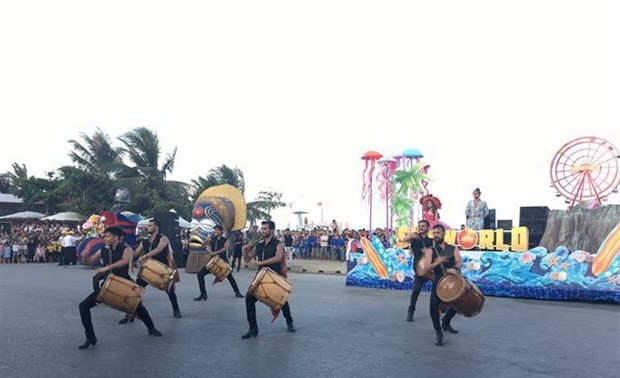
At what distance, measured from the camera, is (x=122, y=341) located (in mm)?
7102

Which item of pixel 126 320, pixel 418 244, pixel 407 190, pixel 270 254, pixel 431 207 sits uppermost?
pixel 407 190

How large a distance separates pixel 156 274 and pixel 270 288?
2.28m

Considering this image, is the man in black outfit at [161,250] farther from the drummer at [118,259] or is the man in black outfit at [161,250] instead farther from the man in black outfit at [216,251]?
the man in black outfit at [216,251]

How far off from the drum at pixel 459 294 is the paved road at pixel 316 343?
0.49 meters

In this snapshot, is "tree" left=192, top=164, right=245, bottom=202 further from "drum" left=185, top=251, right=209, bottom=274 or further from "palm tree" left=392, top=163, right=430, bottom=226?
"palm tree" left=392, top=163, right=430, bottom=226

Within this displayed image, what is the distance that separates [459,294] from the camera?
22.9ft

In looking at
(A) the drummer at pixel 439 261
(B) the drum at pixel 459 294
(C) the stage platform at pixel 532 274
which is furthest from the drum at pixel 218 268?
(C) the stage platform at pixel 532 274

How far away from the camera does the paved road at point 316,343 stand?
5677 millimetres

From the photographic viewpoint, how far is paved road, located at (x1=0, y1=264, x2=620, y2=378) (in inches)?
223

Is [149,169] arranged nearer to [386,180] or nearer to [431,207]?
[386,180]

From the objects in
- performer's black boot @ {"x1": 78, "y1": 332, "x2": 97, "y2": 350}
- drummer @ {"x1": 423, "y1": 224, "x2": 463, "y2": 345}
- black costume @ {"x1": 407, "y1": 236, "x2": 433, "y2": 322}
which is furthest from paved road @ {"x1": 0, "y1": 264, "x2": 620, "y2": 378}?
drummer @ {"x1": 423, "y1": 224, "x2": 463, "y2": 345}

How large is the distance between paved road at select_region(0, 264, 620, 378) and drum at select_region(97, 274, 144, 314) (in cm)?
50

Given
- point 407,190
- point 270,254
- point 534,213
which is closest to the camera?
point 270,254

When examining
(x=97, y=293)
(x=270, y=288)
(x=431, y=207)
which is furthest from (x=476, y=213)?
(x=97, y=293)
